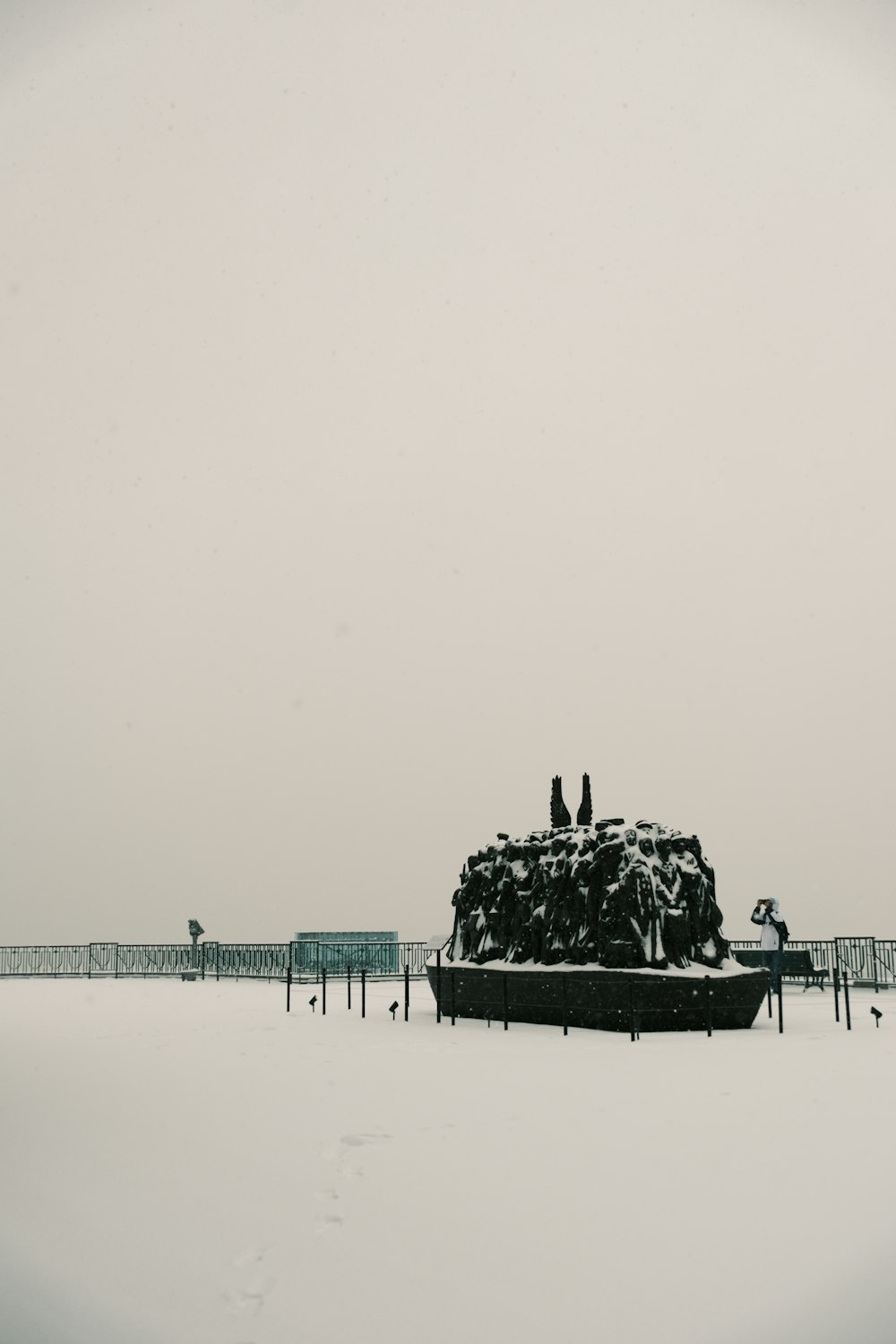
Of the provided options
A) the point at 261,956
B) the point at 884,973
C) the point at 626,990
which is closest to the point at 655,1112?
the point at 626,990

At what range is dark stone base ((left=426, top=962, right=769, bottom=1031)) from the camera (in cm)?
1803

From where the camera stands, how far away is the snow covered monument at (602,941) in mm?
18234

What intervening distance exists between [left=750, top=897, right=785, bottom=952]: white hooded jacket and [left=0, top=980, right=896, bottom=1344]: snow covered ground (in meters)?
10.9

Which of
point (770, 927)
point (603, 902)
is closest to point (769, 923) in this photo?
point (770, 927)

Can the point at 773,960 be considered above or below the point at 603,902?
below

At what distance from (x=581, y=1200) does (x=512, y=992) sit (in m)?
12.6

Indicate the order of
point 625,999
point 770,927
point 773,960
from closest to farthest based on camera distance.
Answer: point 625,999 → point 773,960 → point 770,927

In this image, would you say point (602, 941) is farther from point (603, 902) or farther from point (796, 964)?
point (796, 964)

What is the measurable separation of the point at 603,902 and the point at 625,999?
5.47ft

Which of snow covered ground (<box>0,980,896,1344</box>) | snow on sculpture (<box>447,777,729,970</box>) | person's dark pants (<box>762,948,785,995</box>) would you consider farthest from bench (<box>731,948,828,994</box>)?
snow covered ground (<box>0,980,896,1344</box>)

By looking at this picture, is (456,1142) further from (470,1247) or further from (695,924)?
(695,924)

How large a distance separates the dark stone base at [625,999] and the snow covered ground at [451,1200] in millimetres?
3254

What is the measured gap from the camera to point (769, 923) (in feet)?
83.8

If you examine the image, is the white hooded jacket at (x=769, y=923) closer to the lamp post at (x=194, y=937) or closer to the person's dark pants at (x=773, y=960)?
the person's dark pants at (x=773, y=960)
